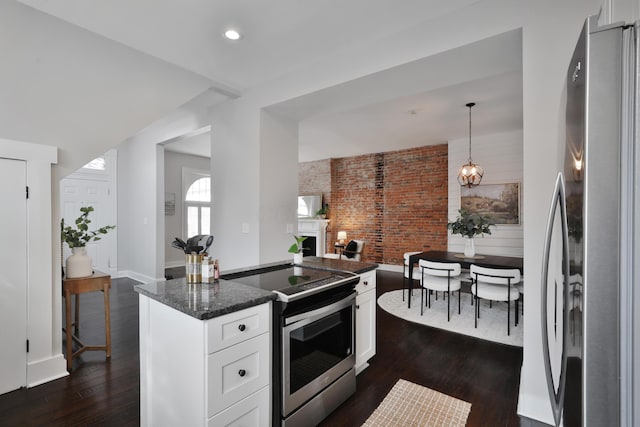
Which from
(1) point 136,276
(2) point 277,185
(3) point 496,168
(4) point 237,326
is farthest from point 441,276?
(1) point 136,276

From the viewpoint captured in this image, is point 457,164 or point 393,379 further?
point 457,164

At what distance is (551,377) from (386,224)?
6.07 meters

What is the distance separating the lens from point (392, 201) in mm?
6988

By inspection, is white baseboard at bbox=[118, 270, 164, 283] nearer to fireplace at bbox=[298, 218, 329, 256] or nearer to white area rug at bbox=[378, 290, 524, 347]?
fireplace at bbox=[298, 218, 329, 256]

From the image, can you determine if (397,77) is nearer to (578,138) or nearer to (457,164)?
(578,138)

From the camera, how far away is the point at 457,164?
19.7 feet

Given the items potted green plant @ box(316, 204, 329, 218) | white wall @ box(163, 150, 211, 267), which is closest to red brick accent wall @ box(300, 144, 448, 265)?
potted green plant @ box(316, 204, 329, 218)

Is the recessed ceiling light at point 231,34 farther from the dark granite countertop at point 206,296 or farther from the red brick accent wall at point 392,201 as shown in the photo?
the red brick accent wall at point 392,201

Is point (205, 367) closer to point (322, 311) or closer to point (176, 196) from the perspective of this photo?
point (322, 311)

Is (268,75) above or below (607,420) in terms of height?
above

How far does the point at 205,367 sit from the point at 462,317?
136 inches

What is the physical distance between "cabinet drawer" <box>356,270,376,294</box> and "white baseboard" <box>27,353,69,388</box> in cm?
249

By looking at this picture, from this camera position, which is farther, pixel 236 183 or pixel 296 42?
pixel 236 183

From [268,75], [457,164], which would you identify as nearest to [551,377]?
[268,75]
